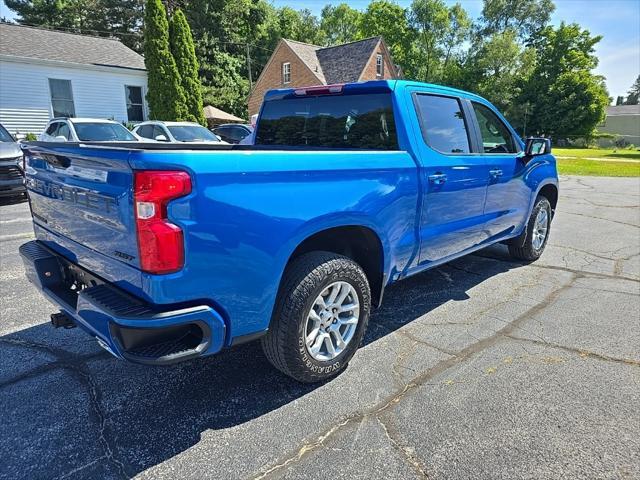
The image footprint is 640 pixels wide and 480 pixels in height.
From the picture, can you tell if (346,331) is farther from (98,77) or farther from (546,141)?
(98,77)

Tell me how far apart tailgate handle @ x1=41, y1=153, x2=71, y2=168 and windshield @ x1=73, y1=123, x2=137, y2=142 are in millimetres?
9079

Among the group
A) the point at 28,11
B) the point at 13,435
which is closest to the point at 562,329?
the point at 13,435

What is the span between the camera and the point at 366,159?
2916mm

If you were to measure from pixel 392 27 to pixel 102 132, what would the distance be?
52.1 meters

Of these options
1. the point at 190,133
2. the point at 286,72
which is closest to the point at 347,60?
the point at 286,72

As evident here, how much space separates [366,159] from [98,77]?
21163mm

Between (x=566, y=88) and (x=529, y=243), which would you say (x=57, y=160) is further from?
(x=566, y=88)

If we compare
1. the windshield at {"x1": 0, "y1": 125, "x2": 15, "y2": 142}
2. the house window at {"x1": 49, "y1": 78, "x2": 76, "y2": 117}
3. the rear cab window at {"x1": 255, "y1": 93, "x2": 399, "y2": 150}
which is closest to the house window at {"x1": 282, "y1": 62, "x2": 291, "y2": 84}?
the house window at {"x1": 49, "y1": 78, "x2": 76, "y2": 117}

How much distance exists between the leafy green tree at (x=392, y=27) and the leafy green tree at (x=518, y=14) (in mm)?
11291

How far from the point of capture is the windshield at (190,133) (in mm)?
13227

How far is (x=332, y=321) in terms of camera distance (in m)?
2.95

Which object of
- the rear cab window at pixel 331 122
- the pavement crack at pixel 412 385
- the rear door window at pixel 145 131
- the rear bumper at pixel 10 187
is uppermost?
the rear cab window at pixel 331 122

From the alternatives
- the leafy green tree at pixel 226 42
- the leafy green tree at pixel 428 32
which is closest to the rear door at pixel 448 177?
the leafy green tree at pixel 226 42

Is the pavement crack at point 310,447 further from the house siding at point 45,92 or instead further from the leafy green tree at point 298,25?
the leafy green tree at point 298,25
